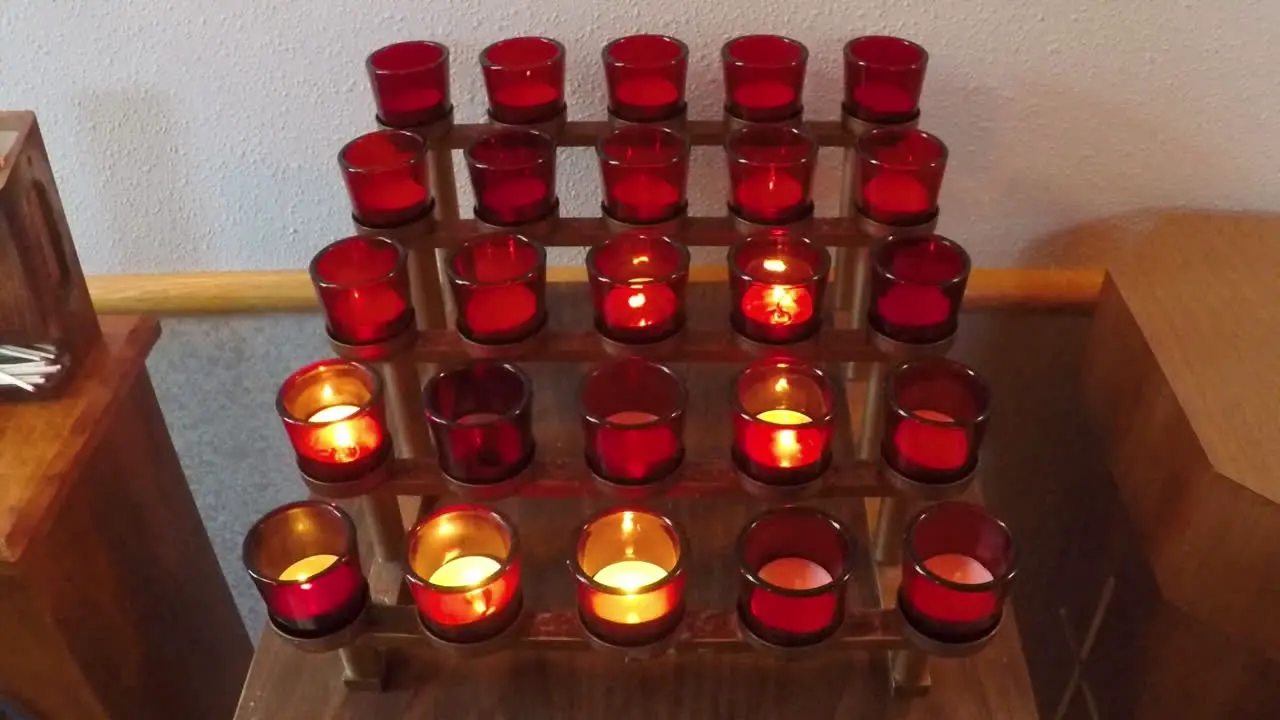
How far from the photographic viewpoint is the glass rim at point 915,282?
24.7 inches

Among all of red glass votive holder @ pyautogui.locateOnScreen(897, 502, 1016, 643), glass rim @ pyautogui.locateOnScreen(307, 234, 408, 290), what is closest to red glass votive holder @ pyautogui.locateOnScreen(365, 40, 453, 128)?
glass rim @ pyautogui.locateOnScreen(307, 234, 408, 290)

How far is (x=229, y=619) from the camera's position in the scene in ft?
3.15

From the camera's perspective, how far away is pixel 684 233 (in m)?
0.72

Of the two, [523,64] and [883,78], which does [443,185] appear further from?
[883,78]

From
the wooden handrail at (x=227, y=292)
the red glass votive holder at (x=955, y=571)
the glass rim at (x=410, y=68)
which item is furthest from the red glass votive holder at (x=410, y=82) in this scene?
the red glass votive holder at (x=955, y=571)

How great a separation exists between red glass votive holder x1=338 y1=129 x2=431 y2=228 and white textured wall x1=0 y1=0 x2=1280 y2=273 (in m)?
0.14

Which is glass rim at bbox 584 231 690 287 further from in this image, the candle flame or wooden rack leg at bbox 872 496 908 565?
wooden rack leg at bbox 872 496 908 565

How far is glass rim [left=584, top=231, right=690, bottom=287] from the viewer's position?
64cm

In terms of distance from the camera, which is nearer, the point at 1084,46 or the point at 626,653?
the point at 626,653

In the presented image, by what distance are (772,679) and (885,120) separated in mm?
375

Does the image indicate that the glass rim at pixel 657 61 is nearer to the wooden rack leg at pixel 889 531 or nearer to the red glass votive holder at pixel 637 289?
the red glass votive holder at pixel 637 289

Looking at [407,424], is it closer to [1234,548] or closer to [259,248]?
[259,248]

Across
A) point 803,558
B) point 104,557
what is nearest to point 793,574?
point 803,558

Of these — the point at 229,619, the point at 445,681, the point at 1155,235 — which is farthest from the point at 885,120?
the point at 229,619
